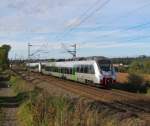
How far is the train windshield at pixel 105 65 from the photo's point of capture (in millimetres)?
45438

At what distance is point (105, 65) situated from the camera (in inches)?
1802

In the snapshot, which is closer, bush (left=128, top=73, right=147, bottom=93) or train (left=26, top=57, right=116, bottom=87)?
train (left=26, top=57, right=116, bottom=87)

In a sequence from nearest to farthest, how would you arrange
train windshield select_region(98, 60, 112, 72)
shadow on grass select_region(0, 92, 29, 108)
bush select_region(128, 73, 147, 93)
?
shadow on grass select_region(0, 92, 29, 108) < train windshield select_region(98, 60, 112, 72) < bush select_region(128, 73, 147, 93)

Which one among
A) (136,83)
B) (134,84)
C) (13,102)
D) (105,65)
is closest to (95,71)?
(105,65)

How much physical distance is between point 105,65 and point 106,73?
42.9 inches

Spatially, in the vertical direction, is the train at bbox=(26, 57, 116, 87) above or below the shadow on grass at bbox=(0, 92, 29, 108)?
above

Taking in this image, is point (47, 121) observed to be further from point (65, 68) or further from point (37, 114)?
point (65, 68)

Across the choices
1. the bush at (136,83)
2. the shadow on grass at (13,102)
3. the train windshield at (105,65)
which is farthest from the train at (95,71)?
the shadow on grass at (13,102)

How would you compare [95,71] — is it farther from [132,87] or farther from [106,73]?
[132,87]

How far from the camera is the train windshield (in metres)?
45.4

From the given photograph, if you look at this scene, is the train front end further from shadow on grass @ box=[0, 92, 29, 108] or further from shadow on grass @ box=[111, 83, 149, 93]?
shadow on grass @ box=[0, 92, 29, 108]

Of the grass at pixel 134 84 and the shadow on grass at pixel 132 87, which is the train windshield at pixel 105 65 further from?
the grass at pixel 134 84

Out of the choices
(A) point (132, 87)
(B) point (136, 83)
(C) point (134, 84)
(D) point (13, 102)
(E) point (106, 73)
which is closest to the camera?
(D) point (13, 102)

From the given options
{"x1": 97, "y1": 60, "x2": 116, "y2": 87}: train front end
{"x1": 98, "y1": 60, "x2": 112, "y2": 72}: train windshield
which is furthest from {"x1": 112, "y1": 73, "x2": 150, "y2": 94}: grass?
{"x1": 98, "y1": 60, "x2": 112, "y2": 72}: train windshield
